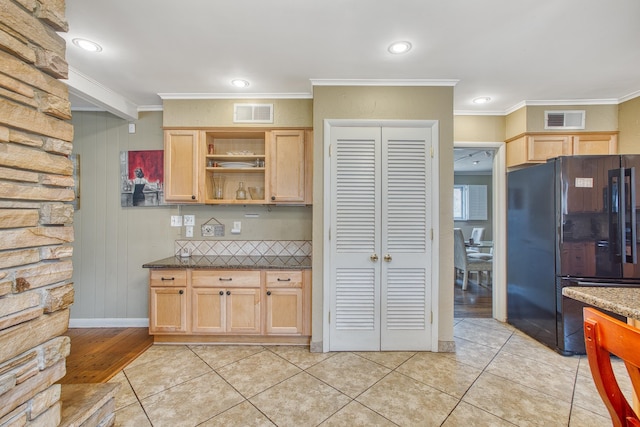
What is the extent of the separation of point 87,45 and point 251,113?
1318mm

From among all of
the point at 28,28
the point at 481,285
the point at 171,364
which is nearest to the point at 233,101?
the point at 28,28

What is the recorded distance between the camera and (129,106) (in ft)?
9.73

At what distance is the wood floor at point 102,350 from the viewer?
2.19m

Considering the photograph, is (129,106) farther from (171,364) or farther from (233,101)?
(171,364)

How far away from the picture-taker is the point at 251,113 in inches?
111

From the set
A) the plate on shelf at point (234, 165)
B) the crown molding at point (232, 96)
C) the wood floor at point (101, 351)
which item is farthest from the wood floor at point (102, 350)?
the crown molding at point (232, 96)

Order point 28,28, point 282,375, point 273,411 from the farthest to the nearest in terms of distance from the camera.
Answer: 1. point 282,375
2. point 273,411
3. point 28,28

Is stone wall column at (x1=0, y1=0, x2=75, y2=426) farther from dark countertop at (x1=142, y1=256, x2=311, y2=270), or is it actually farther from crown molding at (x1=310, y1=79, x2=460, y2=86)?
crown molding at (x1=310, y1=79, x2=460, y2=86)

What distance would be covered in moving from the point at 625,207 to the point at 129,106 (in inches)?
193

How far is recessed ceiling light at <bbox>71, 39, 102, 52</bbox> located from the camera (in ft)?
6.40

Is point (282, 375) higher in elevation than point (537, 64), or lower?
lower

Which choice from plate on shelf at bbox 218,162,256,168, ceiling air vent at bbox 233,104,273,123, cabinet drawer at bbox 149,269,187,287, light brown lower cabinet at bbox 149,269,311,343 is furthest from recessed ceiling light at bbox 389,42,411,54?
cabinet drawer at bbox 149,269,187,287

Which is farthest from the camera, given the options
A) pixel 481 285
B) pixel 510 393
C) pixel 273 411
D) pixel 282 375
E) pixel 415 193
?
pixel 481 285

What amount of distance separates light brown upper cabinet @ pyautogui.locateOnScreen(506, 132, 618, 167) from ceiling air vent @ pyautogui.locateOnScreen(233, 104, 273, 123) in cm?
285
